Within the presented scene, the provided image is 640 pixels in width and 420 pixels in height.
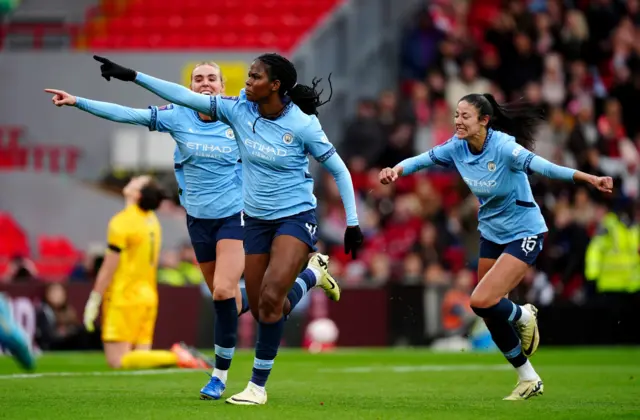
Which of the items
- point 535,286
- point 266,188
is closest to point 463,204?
point 535,286

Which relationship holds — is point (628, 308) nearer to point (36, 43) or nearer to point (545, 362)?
point (545, 362)

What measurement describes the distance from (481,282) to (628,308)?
32.5 ft

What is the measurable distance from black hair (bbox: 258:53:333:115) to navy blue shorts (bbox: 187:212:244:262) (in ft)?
4.50

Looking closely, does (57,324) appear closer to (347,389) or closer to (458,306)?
(458,306)

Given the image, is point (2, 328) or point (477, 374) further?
point (477, 374)

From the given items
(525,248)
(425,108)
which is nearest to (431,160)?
(525,248)

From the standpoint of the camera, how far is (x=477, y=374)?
46.4 ft

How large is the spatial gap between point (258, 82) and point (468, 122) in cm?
202

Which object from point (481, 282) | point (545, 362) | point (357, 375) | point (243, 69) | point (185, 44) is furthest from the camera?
point (185, 44)

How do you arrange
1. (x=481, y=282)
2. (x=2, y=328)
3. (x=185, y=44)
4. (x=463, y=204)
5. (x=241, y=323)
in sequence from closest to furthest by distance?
1. (x=2, y=328)
2. (x=481, y=282)
3. (x=241, y=323)
4. (x=463, y=204)
5. (x=185, y=44)

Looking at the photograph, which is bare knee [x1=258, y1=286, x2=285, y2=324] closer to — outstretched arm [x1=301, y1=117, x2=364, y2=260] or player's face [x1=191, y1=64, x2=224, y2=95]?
outstretched arm [x1=301, y1=117, x2=364, y2=260]

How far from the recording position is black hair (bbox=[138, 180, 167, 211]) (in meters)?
14.9

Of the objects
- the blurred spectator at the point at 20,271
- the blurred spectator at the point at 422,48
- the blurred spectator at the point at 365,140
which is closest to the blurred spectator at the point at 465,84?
the blurred spectator at the point at 422,48

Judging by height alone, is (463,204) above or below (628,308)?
above
